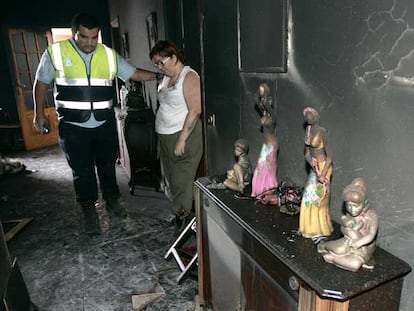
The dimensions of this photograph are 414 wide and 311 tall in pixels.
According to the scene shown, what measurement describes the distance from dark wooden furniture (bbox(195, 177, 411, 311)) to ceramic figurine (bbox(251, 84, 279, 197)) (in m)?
0.09

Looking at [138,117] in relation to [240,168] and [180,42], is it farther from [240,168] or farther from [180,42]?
[240,168]

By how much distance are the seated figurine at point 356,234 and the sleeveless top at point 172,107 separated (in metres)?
1.60

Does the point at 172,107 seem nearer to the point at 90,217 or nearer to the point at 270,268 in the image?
the point at 90,217

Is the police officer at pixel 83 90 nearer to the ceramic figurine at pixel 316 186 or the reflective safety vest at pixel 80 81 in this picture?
the reflective safety vest at pixel 80 81

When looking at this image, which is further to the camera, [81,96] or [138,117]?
[138,117]

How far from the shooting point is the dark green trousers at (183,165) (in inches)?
94.8

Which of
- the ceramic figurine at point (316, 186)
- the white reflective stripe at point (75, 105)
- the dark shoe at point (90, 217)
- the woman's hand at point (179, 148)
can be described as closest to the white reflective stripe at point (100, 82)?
the white reflective stripe at point (75, 105)

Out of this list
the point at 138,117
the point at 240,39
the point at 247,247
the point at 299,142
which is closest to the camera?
the point at 247,247

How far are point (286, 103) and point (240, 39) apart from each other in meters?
0.45

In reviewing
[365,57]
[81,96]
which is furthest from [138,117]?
[365,57]

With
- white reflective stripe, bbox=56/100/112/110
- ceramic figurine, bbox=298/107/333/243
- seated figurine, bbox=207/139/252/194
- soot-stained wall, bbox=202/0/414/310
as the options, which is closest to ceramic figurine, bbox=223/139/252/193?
seated figurine, bbox=207/139/252/194

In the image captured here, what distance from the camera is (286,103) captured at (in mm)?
1343

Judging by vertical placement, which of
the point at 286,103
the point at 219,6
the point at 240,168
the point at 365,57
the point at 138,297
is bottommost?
the point at 138,297

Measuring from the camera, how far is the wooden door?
5.68 metres
